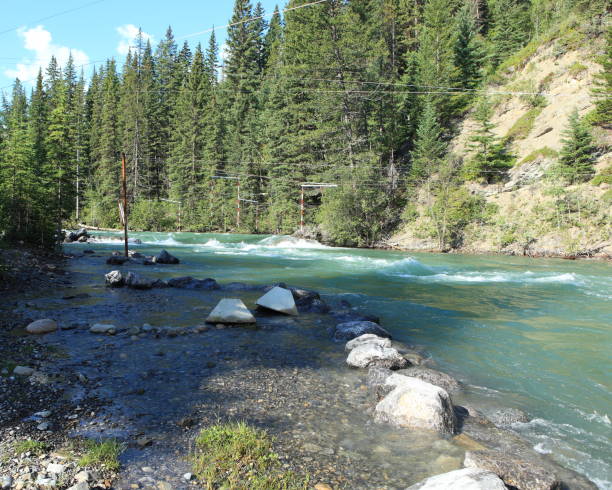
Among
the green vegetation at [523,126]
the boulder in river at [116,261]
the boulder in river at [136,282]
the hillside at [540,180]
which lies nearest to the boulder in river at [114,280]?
the boulder in river at [136,282]

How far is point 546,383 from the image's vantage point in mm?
5730

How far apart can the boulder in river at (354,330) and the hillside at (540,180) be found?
1978 cm

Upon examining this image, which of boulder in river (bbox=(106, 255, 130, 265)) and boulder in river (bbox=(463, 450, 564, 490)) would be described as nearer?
boulder in river (bbox=(463, 450, 564, 490))

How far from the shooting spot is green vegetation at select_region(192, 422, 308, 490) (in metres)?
3.07

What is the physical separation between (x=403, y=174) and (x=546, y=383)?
101 ft

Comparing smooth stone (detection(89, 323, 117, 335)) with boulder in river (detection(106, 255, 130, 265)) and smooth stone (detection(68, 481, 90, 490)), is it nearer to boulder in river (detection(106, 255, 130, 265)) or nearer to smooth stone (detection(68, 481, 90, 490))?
smooth stone (detection(68, 481, 90, 490))

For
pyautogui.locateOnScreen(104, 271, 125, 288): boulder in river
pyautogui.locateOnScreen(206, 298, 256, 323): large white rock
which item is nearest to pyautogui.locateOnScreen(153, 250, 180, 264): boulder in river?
pyautogui.locateOnScreen(104, 271, 125, 288): boulder in river

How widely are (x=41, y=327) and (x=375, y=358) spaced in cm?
595

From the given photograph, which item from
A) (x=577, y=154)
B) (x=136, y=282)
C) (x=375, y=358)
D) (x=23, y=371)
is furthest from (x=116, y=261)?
(x=577, y=154)

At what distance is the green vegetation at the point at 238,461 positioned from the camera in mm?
3072

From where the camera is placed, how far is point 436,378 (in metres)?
5.49

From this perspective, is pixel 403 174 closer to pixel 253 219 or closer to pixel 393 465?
pixel 253 219

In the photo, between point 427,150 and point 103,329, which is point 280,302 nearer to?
point 103,329

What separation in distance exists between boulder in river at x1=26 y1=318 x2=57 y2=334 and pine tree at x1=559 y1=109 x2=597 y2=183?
28020mm
